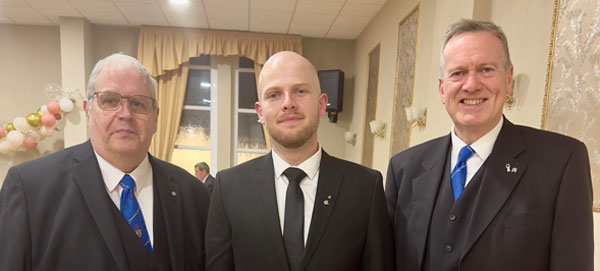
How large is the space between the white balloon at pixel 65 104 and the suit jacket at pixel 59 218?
206 inches

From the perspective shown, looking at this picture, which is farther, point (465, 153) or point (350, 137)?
point (350, 137)

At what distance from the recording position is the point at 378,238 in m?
1.24

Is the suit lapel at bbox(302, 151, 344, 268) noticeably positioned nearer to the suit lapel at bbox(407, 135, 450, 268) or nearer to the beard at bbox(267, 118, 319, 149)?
the beard at bbox(267, 118, 319, 149)

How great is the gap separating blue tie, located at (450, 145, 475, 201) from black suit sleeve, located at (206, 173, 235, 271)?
83 cm

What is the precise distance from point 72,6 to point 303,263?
→ 607 cm

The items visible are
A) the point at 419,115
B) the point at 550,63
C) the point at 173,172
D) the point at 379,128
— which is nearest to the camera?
the point at 173,172

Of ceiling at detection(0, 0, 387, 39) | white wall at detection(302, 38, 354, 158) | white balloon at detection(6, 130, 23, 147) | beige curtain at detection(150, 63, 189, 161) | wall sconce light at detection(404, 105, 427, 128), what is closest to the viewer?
wall sconce light at detection(404, 105, 427, 128)

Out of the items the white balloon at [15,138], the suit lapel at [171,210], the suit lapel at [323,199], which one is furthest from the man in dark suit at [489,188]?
the white balloon at [15,138]

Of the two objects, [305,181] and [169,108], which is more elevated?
[169,108]

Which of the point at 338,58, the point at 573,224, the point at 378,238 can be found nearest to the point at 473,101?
the point at 573,224

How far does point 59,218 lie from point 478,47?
1.59m

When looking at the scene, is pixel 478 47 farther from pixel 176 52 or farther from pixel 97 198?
pixel 176 52

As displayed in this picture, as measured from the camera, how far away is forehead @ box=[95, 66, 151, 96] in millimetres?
1312

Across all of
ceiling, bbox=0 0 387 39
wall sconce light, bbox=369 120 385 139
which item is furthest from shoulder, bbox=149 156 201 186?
ceiling, bbox=0 0 387 39
